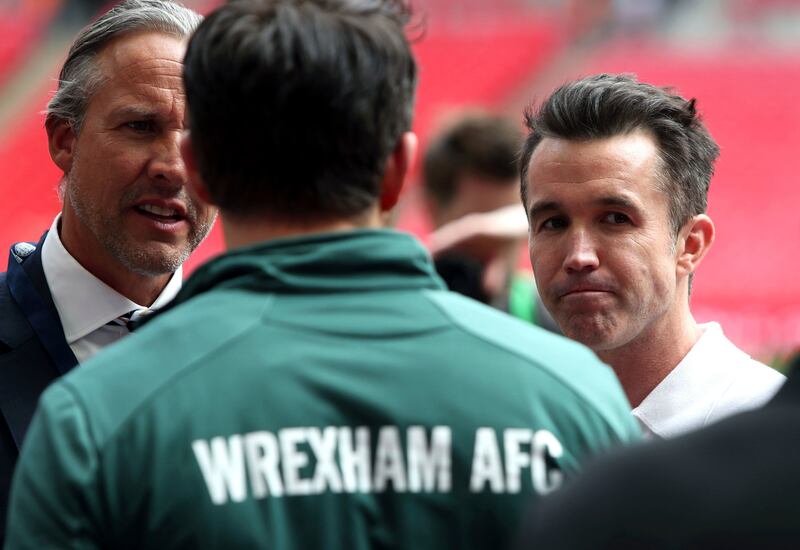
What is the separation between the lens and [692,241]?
8.75ft

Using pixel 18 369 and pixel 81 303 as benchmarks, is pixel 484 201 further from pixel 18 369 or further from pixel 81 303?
pixel 18 369

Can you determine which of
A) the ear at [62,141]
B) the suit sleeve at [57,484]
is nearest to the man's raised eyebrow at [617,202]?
the ear at [62,141]

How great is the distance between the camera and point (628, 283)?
99.0 inches

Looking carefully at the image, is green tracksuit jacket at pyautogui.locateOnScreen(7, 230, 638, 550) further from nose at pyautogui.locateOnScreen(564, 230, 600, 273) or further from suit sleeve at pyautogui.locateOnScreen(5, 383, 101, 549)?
nose at pyautogui.locateOnScreen(564, 230, 600, 273)

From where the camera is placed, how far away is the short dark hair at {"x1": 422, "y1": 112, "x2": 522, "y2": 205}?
4.40 meters

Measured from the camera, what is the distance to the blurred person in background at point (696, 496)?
0.94 m

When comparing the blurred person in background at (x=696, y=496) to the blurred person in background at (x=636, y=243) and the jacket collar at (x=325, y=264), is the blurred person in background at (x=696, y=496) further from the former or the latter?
the blurred person in background at (x=636, y=243)

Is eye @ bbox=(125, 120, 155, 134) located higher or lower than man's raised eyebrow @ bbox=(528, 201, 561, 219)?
higher

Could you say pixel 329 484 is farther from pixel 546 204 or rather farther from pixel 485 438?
pixel 546 204

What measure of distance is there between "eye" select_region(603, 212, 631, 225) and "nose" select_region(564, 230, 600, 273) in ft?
0.20

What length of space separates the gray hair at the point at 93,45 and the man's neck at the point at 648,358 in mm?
1102

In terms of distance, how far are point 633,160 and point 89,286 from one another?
111 cm

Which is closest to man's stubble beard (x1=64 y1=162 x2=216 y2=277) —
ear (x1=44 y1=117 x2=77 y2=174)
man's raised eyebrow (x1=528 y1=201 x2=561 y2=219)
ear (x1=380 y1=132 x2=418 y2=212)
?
ear (x1=44 y1=117 x2=77 y2=174)

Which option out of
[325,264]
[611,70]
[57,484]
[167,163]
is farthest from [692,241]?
[611,70]
